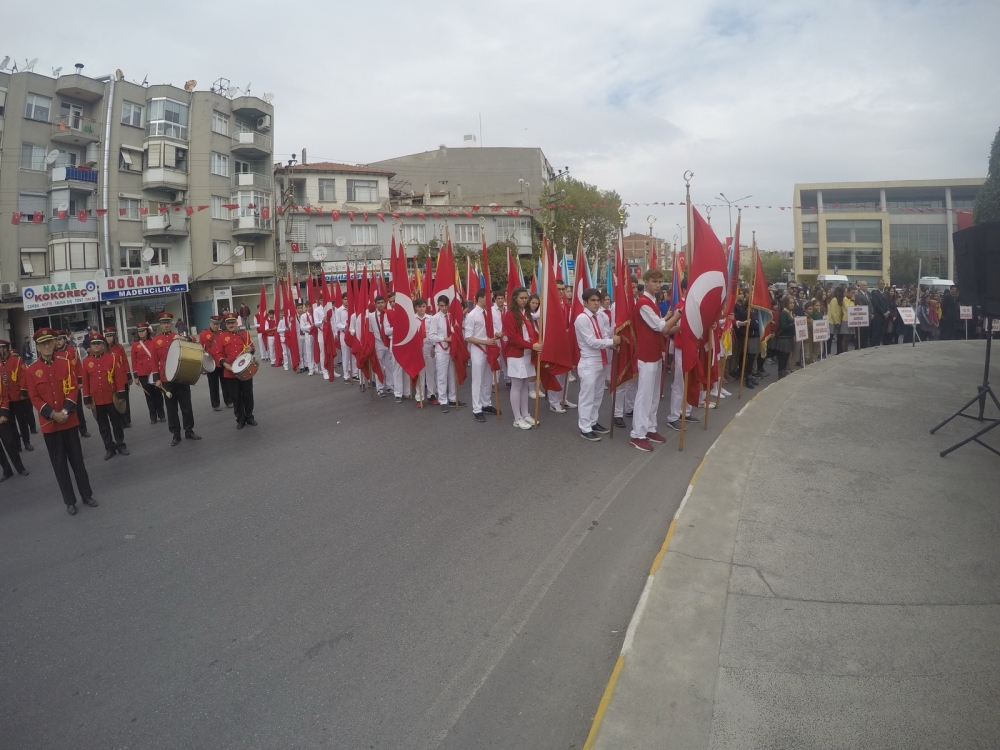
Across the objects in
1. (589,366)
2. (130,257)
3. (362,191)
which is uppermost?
(362,191)

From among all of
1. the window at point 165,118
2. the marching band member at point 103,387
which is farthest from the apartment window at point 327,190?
the marching band member at point 103,387

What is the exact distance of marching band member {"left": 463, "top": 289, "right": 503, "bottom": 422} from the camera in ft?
30.0

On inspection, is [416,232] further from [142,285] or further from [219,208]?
[142,285]

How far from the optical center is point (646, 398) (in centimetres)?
729

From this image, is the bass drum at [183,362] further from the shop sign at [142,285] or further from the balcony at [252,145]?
the balcony at [252,145]

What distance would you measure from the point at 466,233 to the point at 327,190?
1024 cm

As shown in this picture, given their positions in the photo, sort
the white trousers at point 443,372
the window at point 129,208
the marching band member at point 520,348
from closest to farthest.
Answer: the marching band member at point 520,348 → the white trousers at point 443,372 → the window at point 129,208

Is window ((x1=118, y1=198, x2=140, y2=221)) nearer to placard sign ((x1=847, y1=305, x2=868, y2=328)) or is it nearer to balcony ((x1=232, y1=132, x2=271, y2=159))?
balcony ((x1=232, y1=132, x2=271, y2=159))

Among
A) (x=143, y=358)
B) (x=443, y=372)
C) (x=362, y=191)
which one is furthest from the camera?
(x=362, y=191)

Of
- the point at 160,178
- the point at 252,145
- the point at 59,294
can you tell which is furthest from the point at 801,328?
the point at 252,145

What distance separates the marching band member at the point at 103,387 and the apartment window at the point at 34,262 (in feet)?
88.6

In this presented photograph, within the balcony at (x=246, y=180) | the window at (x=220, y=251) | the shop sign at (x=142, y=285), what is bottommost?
the shop sign at (x=142, y=285)

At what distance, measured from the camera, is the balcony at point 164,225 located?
33.8 m

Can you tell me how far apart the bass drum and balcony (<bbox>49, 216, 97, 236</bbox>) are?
1111 inches
